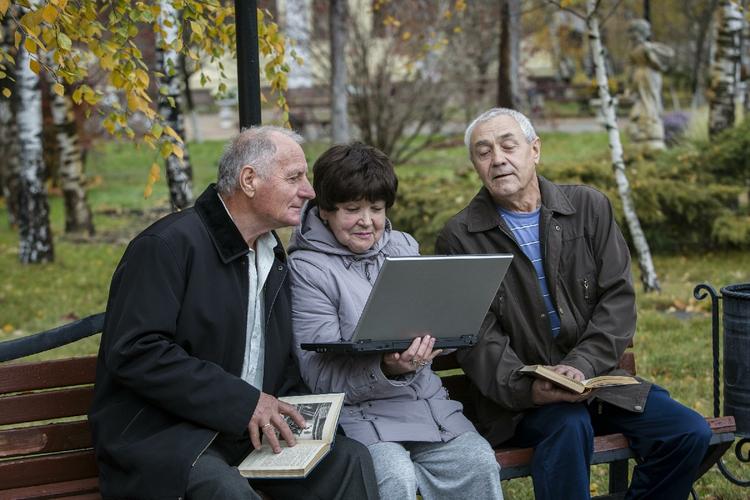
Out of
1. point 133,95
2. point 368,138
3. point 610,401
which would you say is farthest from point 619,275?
point 368,138

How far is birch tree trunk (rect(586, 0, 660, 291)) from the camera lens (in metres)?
8.42

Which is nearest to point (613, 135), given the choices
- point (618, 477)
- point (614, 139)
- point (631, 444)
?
point (614, 139)

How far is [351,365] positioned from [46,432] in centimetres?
106

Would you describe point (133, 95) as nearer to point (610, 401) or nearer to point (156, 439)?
point (156, 439)

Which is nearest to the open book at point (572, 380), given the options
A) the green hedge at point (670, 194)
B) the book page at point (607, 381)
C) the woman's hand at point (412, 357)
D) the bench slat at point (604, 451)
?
the book page at point (607, 381)

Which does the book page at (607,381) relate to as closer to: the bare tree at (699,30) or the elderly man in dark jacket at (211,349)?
the elderly man in dark jacket at (211,349)

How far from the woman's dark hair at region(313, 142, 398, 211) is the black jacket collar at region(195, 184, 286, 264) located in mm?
405

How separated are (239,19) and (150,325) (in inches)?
56.0

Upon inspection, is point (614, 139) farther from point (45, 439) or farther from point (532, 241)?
point (45, 439)

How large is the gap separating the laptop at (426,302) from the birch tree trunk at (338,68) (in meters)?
10.1

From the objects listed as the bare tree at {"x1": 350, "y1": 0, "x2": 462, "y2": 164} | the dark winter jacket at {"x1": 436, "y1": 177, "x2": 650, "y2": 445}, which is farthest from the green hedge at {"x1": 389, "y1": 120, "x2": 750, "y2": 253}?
the dark winter jacket at {"x1": 436, "y1": 177, "x2": 650, "y2": 445}

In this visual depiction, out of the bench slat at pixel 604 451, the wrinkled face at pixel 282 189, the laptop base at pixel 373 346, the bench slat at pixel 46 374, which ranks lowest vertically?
the bench slat at pixel 604 451

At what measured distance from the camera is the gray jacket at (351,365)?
12.1ft

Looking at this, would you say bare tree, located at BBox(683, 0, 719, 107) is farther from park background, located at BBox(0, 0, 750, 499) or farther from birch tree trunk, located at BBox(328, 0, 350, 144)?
birch tree trunk, located at BBox(328, 0, 350, 144)
